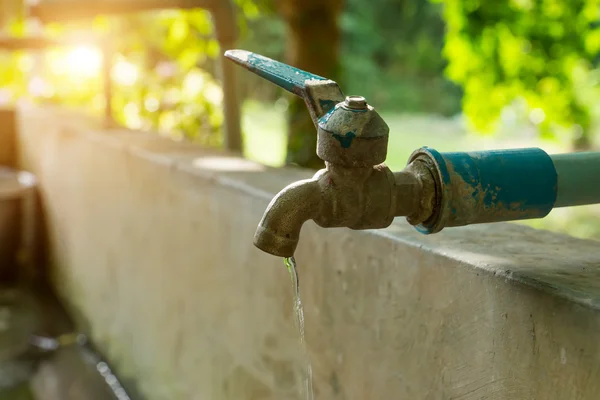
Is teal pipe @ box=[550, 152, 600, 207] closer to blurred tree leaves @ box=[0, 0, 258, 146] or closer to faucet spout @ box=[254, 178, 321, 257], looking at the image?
faucet spout @ box=[254, 178, 321, 257]

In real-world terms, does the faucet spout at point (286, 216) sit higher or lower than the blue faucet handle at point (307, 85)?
lower

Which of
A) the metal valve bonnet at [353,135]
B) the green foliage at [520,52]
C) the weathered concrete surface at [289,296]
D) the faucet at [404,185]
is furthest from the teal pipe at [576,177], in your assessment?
the green foliage at [520,52]

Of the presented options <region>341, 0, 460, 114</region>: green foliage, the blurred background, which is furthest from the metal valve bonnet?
<region>341, 0, 460, 114</region>: green foliage

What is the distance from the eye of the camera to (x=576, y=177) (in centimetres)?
116

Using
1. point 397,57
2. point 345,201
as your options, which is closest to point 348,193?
point 345,201

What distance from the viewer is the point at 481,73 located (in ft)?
22.5

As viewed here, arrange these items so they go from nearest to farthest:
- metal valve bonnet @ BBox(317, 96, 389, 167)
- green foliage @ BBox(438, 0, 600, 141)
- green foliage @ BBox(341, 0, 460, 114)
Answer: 1. metal valve bonnet @ BBox(317, 96, 389, 167)
2. green foliage @ BBox(438, 0, 600, 141)
3. green foliage @ BBox(341, 0, 460, 114)

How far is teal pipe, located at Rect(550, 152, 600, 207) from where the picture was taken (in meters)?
1.15

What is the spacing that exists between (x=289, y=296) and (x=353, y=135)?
2.61ft

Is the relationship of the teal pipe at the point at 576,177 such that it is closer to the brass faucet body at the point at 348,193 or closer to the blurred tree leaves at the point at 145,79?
the brass faucet body at the point at 348,193

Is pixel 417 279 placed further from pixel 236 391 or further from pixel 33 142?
pixel 33 142

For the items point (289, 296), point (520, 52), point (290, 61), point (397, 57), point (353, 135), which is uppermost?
point (397, 57)

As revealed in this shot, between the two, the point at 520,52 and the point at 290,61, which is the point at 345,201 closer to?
the point at 290,61

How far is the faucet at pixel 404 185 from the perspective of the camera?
1103 millimetres
